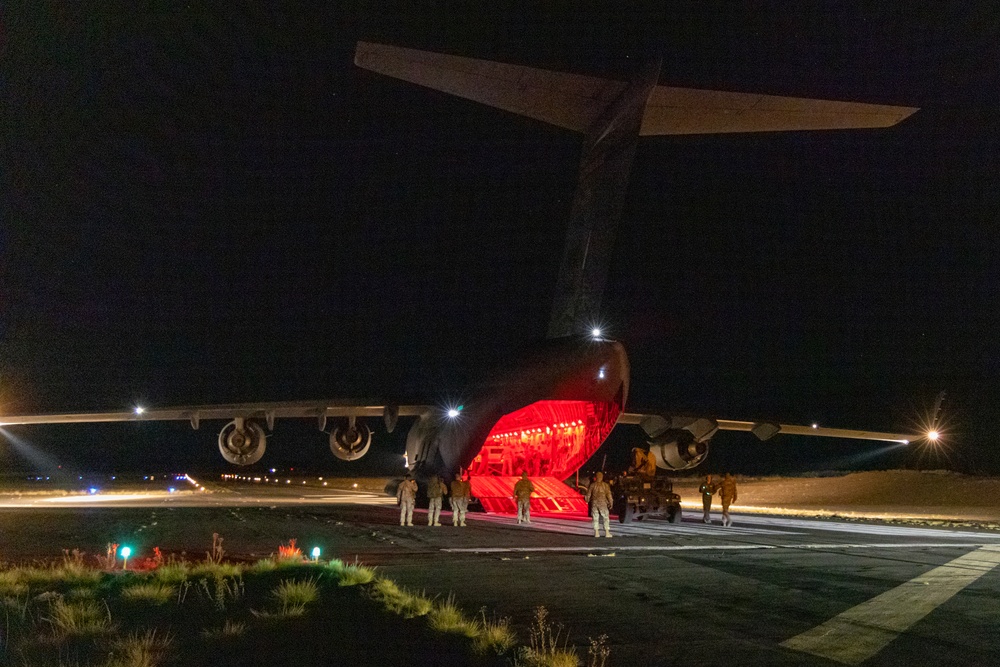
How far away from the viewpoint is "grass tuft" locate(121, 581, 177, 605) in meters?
8.39

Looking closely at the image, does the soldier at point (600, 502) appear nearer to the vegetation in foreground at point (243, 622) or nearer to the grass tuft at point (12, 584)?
the vegetation in foreground at point (243, 622)

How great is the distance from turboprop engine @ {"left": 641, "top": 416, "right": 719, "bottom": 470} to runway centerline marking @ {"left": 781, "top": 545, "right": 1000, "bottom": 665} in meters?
16.2

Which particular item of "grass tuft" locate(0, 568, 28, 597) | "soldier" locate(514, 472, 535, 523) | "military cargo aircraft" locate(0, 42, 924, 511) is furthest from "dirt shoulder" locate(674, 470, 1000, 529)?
"grass tuft" locate(0, 568, 28, 597)

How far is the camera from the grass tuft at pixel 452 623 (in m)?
6.84

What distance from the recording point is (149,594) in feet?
27.9

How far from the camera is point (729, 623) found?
776 centimetres

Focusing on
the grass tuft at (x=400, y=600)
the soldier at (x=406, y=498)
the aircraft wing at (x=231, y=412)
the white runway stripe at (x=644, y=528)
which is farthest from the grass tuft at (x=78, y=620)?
the aircraft wing at (x=231, y=412)

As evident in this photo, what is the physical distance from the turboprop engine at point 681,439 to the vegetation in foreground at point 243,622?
1978 centimetres

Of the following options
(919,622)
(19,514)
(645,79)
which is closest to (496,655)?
(919,622)

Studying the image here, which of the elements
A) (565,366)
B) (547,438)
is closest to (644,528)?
(565,366)

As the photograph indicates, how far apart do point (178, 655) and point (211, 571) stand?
12.8 feet

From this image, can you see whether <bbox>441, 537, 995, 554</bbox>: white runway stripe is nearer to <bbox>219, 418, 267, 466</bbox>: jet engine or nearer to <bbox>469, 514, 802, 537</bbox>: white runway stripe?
<bbox>469, 514, 802, 537</bbox>: white runway stripe

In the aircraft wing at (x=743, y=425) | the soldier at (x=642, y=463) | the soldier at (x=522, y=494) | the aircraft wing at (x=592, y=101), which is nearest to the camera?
the aircraft wing at (x=592, y=101)

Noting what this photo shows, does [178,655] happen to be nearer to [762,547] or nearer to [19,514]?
[762,547]
